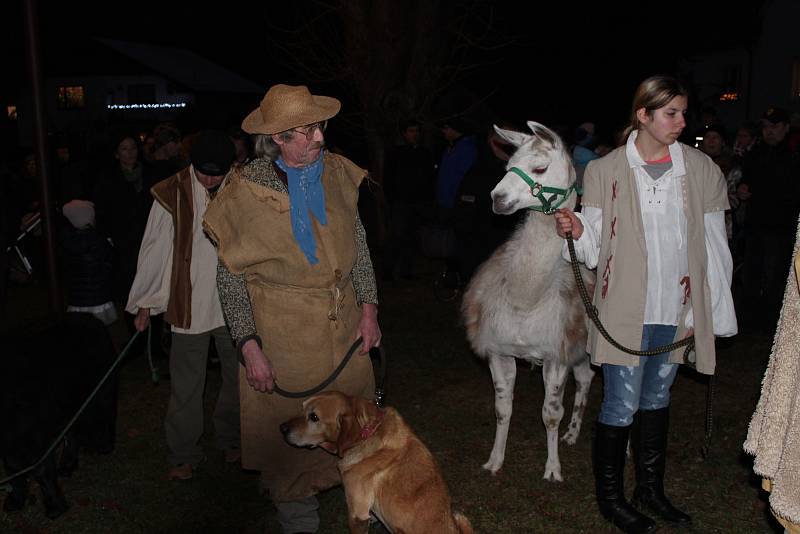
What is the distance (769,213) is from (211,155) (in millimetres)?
6172

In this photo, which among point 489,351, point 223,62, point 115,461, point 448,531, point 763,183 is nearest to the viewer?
point 448,531

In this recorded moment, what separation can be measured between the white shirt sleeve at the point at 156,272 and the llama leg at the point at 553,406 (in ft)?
7.80

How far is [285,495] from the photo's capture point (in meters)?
3.86

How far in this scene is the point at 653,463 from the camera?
4.29 metres

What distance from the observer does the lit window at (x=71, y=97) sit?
42.1 meters

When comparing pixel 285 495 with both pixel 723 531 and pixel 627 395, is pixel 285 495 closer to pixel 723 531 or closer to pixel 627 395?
pixel 627 395

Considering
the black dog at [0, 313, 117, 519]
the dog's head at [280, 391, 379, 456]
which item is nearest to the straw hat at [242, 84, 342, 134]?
the dog's head at [280, 391, 379, 456]

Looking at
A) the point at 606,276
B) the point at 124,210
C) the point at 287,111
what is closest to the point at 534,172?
the point at 606,276

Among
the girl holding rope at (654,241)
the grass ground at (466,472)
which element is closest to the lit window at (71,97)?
the grass ground at (466,472)

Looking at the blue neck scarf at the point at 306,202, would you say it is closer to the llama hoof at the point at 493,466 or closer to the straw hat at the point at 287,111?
the straw hat at the point at 287,111

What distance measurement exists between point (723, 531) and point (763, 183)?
4910mm

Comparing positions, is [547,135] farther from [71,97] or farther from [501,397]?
[71,97]

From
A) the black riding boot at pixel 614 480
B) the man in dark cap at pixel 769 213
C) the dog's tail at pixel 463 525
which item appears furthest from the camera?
the man in dark cap at pixel 769 213

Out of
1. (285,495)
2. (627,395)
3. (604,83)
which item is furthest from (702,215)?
(604,83)
